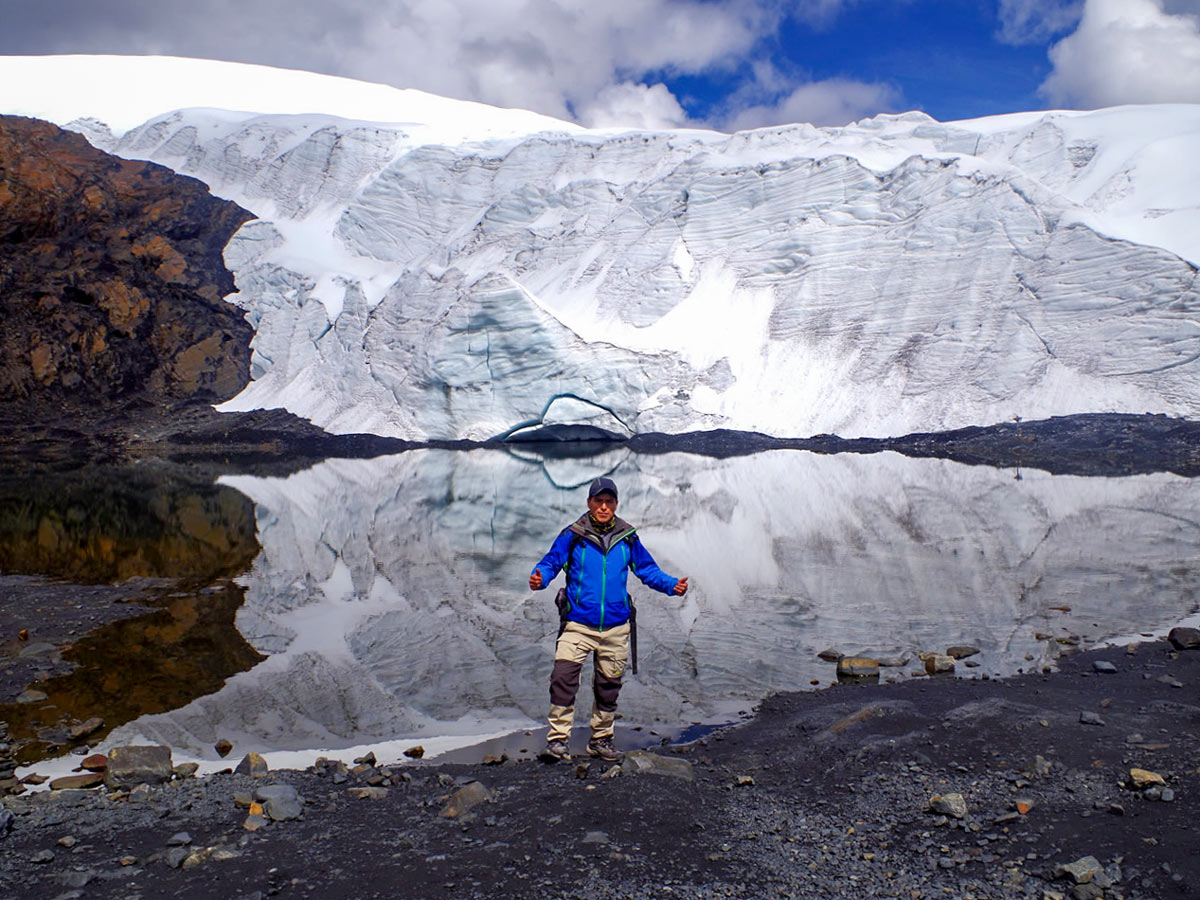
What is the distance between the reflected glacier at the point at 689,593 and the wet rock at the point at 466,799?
1.36 meters

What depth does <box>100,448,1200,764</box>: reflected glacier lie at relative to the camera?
5863 mm

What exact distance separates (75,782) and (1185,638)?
6.97 m

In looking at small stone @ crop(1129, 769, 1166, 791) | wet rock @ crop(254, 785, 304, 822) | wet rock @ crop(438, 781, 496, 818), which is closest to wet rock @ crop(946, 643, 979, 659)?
small stone @ crop(1129, 769, 1166, 791)

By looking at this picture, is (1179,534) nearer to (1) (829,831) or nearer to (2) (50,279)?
(1) (829,831)

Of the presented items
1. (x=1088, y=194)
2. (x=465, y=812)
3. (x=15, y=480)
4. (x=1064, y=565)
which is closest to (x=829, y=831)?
(x=465, y=812)

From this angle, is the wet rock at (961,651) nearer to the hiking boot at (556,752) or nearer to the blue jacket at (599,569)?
the blue jacket at (599,569)

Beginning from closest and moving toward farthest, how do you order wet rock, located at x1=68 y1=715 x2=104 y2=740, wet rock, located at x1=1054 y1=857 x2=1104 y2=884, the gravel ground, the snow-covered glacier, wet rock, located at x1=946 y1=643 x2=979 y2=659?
wet rock, located at x1=1054 y1=857 x2=1104 y2=884
the gravel ground
wet rock, located at x1=68 y1=715 x2=104 y2=740
wet rock, located at x1=946 y1=643 x2=979 y2=659
the snow-covered glacier

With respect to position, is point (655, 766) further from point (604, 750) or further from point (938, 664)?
point (938, 664)

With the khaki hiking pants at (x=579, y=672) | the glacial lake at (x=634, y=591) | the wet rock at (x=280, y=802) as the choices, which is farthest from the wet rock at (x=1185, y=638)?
the wet rock at (x=280, y=802)

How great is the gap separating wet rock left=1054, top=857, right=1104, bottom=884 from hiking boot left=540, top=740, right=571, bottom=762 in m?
2.33

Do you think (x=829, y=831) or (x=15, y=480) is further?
(x=15, y=480)

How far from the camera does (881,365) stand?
Result: 95.6ft

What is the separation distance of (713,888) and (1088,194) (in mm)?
34839

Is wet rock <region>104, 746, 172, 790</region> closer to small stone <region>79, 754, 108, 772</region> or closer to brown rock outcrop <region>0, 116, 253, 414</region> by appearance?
small stone <region>79, 754, 108, 772</region>
